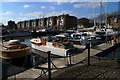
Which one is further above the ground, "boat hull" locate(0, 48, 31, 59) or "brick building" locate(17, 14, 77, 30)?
"brick building" locate(17, 14, 77, 30)

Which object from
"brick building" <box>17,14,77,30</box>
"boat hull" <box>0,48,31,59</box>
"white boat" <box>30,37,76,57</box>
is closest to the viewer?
"boat hull" <box>0,48,31,59</box>

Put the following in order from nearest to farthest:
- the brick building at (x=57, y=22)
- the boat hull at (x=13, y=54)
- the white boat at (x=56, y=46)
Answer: the boat hull at (x=13, y=54)
the white boat at (x=56, y=46)
the brick building at (x=57, y=22)

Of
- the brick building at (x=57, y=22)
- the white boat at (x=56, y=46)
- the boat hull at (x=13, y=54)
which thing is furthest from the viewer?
the brick building at (x=57, y=22)

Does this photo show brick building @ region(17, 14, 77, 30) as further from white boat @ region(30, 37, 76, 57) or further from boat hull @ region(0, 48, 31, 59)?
boat hull @ region(0, 48, 31, 59)

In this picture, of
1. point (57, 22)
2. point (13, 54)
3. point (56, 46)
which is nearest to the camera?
point (13, 54)

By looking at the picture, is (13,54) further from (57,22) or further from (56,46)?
(57,22)

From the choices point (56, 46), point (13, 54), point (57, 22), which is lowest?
point (13, 54)

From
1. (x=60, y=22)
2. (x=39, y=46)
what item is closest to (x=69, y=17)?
(x=60, y=22)

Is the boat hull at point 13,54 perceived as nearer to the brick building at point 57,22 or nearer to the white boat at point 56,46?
the white boat at point 56,46

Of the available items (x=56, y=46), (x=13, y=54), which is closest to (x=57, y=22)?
(x=56, y=46)

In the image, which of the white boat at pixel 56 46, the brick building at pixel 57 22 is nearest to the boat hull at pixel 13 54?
the white boat at pixel 56 46

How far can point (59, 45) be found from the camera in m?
15.7

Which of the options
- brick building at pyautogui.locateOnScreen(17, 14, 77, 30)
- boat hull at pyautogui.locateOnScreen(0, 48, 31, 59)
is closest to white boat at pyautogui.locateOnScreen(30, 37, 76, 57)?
boat hull at pyautogui.locateOnScreen(0, 48, 31, 59)

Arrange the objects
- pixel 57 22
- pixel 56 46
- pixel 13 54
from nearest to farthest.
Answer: pixel 13 54, pixel 56 46, pixel 57 22
